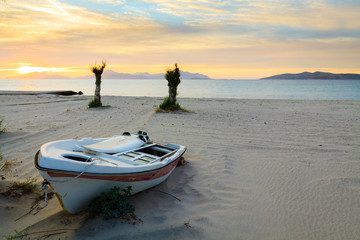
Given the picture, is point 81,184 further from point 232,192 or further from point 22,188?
point 232,192

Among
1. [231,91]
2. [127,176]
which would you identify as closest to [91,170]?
[127,176]

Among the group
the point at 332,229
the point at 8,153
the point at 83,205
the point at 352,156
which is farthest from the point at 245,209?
the point at 8,153

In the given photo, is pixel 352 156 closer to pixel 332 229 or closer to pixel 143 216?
pixel 332 229

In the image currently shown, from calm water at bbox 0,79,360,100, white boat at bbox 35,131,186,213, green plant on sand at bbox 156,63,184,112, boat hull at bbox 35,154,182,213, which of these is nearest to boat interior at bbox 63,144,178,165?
white boat at bbox 35,131,186,213

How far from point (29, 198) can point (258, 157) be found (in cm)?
575

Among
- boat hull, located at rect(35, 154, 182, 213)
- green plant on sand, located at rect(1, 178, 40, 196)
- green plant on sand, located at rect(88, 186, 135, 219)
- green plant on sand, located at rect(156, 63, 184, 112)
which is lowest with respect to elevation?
green plant on sand, located at rect(1, 178, 40, 196)

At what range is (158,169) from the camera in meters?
4.82

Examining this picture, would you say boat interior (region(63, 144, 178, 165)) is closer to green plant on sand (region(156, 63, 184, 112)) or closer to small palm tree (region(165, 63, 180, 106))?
green plant on sand (region(156, 63, 184, 112))

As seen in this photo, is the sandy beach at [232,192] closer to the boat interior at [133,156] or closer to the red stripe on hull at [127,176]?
the red stripe on hull at [127,176]

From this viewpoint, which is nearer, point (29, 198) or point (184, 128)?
point (29, 198)

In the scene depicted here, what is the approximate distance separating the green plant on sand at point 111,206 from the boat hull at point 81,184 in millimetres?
94

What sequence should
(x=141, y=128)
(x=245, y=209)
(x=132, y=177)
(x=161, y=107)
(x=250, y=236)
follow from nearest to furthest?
(x=250, y=236) → (x=132, y=177) → (x=245, y=209) → (x=141, y=128) → (x=161, y=107)

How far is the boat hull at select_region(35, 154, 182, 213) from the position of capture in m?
3.76

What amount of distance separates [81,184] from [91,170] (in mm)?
310
